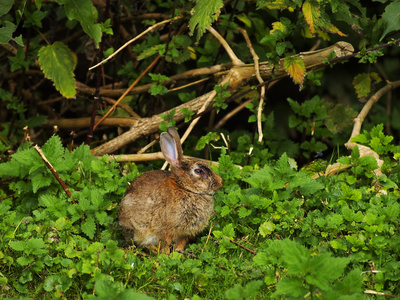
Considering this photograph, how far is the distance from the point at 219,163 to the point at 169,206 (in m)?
0.73

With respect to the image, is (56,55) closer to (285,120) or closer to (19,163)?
(19,163)

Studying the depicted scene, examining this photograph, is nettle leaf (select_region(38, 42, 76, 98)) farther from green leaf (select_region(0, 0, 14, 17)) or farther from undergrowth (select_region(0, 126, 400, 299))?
green leaf (select_region(0, 0, 14, 17))

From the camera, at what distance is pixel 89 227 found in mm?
4316

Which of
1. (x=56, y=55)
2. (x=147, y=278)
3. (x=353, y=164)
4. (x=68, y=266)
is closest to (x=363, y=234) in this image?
(x=353, y=164)

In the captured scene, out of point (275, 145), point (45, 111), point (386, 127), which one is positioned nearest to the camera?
point (275, 145)

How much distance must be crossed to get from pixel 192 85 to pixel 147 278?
2858 millimetres

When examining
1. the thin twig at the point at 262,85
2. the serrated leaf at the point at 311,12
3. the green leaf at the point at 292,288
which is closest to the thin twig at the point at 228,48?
the thin twig at the point at 262,85

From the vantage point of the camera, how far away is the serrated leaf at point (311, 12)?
14.6ft

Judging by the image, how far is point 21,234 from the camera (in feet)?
13.4

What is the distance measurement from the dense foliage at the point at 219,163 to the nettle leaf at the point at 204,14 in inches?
0.5

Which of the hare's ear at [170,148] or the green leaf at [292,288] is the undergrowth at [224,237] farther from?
the hare's ear at [170,148]

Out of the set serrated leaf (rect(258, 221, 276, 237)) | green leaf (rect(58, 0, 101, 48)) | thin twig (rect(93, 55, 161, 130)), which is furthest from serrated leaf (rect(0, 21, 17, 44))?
serrated leaf (rect(258, 221, 276, 237))

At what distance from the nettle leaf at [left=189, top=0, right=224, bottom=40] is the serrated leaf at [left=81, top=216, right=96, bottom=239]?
1572mm

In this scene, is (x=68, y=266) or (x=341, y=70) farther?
(x=341, y=70)
